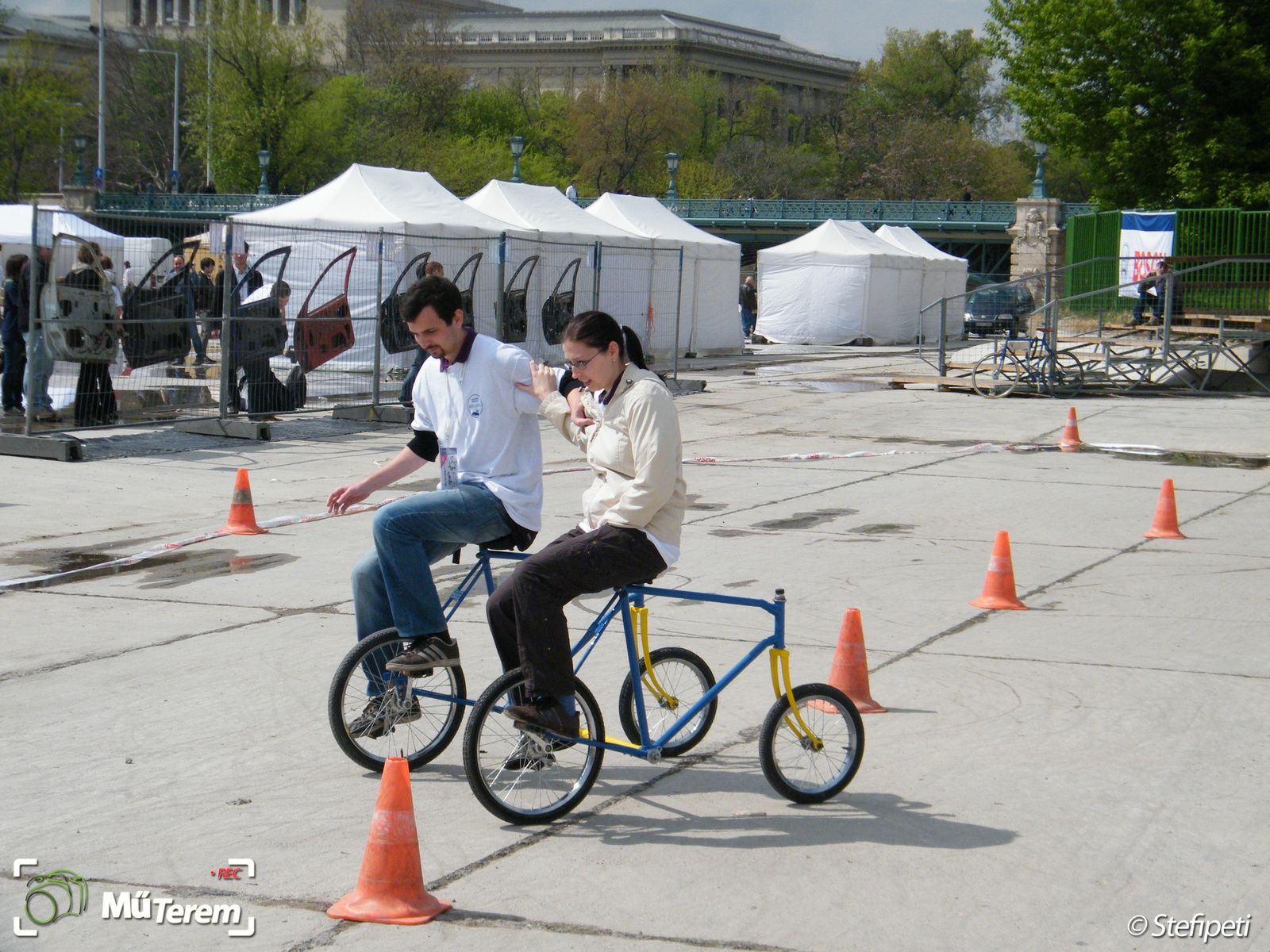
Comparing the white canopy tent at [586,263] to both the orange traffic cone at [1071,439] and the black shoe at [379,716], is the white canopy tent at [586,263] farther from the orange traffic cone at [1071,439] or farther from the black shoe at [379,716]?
the black shoe at [379,716]

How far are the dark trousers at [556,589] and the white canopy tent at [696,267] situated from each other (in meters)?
25.3

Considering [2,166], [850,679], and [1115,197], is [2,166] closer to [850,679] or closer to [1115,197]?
[1115,197]

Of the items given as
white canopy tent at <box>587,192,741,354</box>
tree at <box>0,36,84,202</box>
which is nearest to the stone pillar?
white canopy tent at <box>587,192,741,354</box>

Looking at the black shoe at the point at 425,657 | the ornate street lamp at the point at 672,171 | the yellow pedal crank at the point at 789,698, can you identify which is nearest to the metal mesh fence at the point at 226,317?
the black shoe at the point at 425,657

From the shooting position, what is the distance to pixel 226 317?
610 inches

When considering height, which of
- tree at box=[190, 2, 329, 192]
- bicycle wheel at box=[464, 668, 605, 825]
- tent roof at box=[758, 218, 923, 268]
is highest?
tree at box=[190, 2, 329, 192]

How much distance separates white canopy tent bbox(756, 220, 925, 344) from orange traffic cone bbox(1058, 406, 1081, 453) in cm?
2361

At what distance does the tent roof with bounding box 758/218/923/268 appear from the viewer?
39.3 meters

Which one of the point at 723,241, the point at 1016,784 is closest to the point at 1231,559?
the point at 1016,784

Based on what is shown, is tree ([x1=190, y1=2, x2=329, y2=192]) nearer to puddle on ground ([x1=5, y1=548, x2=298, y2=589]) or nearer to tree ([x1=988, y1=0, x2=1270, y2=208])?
tree ([x1=988, y1=0, x2=1270, y2=208])

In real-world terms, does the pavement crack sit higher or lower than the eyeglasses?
lower

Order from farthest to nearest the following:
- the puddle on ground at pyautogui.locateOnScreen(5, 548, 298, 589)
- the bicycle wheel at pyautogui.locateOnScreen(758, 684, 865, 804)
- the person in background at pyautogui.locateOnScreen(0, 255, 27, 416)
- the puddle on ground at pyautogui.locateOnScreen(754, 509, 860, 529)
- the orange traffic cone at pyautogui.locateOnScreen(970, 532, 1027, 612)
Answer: the person in background at pyautogui.locateOnScreen(0, 255, 27, 416) → the puddle on ground at pyautogui.locateOnScreen(754, 509, 860, 529) → the puddle on ground at pyautogui.locateOnScreen(5, 548, 298, 589) → the orange traffic cone at pyautogui.locateOnScreen(970, 532, 1027, 612) → the bicycle wheel at pyautogui.locateOnScreen(758, 684, 865, 804)

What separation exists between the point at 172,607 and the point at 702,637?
2978 mm

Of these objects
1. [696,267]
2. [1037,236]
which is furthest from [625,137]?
[696,267]
